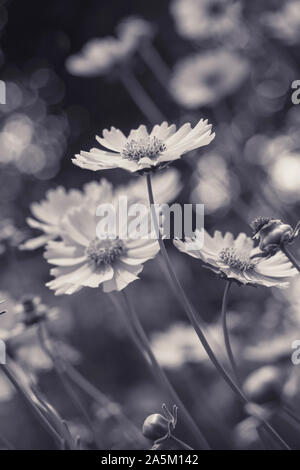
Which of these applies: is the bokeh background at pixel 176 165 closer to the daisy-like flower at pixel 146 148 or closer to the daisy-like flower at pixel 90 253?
the daisy-like flower at pixel 90 253

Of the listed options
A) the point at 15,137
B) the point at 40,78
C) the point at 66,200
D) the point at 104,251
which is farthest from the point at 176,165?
the point at 104,251

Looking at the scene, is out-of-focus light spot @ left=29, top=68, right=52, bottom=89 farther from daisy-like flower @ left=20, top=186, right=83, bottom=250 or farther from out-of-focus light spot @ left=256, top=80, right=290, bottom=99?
daisy-like flower @ left=20, top=186, right=83, bottom=250

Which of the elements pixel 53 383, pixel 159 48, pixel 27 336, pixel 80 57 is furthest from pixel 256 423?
pixel 159 48

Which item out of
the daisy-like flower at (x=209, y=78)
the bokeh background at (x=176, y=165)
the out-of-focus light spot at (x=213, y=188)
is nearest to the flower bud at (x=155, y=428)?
the bokeh background at (x=176, y=165)

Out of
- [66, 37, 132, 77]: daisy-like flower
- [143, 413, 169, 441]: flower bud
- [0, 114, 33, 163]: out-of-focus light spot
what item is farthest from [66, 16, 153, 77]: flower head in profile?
[143, 413, 169, 441]: flower bud

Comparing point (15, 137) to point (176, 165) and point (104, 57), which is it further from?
point (104, 57)
